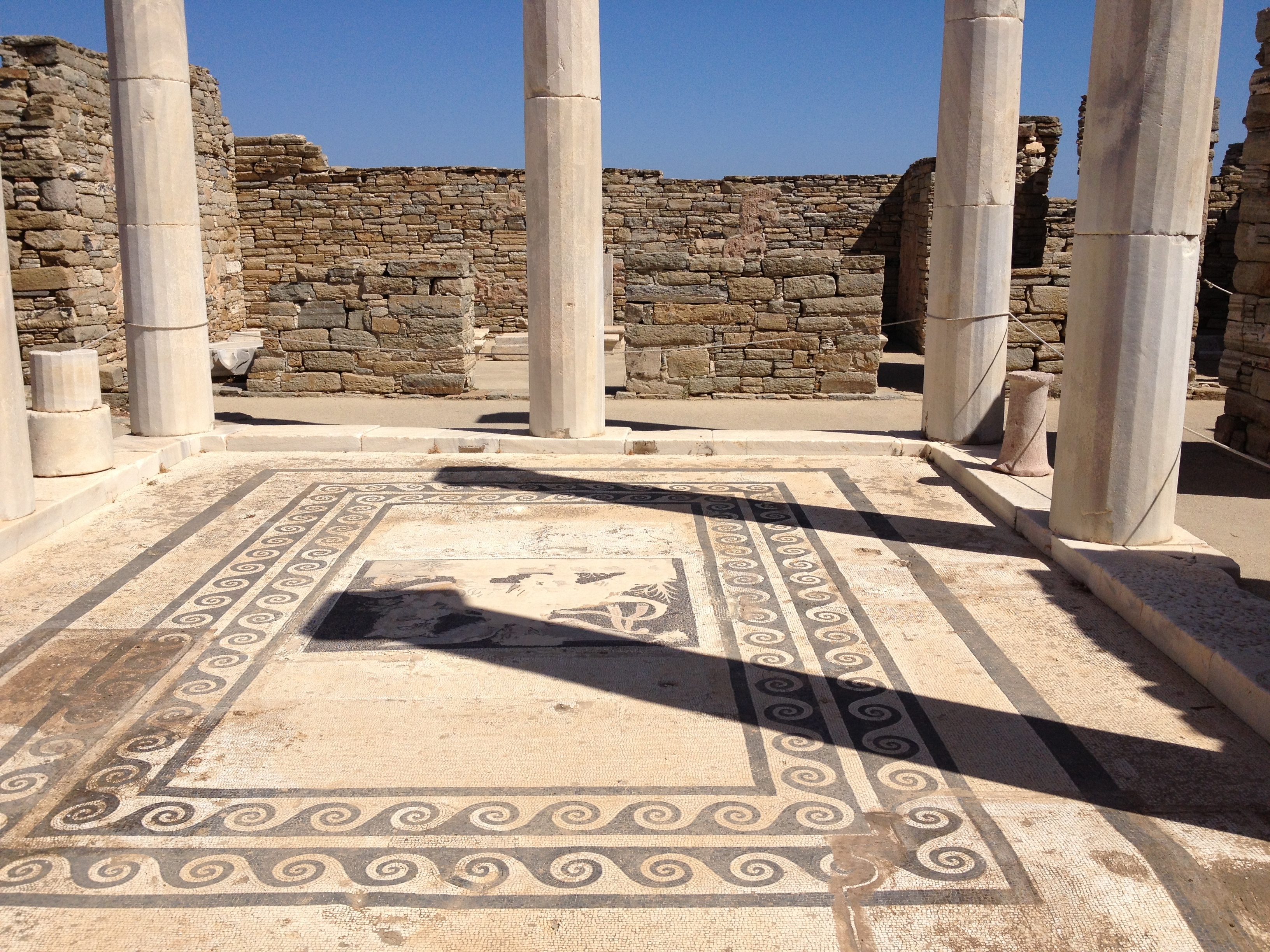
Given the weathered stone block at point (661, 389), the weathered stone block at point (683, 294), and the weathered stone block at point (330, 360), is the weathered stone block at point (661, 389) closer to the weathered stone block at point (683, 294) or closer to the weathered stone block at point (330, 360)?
the weathered stone block at point (683, 294)

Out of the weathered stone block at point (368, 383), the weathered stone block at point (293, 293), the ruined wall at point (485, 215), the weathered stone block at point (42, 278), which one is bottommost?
the weathered stone block at point (368, 383)

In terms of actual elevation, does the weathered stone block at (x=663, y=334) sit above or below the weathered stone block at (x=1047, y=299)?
below

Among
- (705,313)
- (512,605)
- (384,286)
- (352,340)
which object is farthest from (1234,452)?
(352,340)

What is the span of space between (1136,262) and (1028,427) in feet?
7.21

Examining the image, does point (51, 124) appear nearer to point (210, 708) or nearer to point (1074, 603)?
point (210, 708)

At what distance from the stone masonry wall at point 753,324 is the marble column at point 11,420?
22.6ft

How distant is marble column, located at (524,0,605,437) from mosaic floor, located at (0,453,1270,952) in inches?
91.7

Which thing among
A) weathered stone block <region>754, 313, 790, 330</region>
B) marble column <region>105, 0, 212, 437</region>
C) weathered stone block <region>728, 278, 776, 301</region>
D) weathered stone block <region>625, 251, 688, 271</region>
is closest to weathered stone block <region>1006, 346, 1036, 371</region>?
weathered stone block <region>754, 313, 790, 330</region>

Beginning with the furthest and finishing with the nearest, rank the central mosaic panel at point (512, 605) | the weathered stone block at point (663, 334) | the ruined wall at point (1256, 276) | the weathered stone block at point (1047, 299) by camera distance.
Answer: the weathered stone block at point (1047, 299) → the weathered stone block at point (663, 334) → the ruined wall at point (1256, 276) → the central mosaic panel at point (512, 605)

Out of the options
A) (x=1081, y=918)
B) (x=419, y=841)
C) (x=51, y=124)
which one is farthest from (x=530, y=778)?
(x=51, y=124)

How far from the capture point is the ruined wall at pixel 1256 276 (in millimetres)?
8523

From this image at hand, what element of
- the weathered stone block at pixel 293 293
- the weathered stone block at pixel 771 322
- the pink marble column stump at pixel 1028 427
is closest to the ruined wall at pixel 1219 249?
the weathered stone block at pixel 771 322

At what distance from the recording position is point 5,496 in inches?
234

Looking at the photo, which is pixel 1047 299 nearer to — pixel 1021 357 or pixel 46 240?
pixel 1021 357
